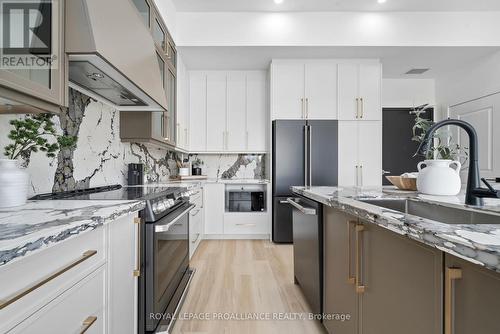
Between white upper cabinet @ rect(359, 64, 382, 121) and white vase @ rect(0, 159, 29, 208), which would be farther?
white upper cabinet @ rect(359, 64, 382, 121)

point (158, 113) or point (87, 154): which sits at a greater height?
point (158, 113)

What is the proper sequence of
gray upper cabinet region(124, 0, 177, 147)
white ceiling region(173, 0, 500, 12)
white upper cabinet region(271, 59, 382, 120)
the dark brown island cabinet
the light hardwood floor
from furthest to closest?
white upper cabinet region(271, 59, 382, 120) → white ceiling region(173, 0, 500, 12) → gray upper cabinet region(124, 0, 177, 147) → the light hardwood floor → the dark brown island cabinet

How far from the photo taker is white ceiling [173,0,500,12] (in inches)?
126

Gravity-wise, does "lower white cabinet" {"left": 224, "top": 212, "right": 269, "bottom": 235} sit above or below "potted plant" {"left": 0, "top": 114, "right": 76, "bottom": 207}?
below

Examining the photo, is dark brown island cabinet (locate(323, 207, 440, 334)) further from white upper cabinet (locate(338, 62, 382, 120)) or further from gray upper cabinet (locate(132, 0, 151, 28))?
white upper cabinet (locate(338, 62, 382, 120))

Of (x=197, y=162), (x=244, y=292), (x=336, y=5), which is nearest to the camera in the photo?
(x=244, y=292)

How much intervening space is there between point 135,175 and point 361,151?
2990mm

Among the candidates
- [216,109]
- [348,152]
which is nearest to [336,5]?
[348,152]

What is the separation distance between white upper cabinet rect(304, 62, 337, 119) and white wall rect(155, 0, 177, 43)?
186 cm

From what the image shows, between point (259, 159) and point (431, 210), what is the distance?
324 centimetres

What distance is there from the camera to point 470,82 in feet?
13.2

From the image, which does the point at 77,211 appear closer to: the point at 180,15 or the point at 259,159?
the point at 180,15

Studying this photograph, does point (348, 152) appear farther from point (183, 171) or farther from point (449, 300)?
point (449, 300)

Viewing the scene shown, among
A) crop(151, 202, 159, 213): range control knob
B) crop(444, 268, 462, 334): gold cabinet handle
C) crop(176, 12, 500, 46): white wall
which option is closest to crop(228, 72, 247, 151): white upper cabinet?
crop(176, 12, 500, 46): white wall
